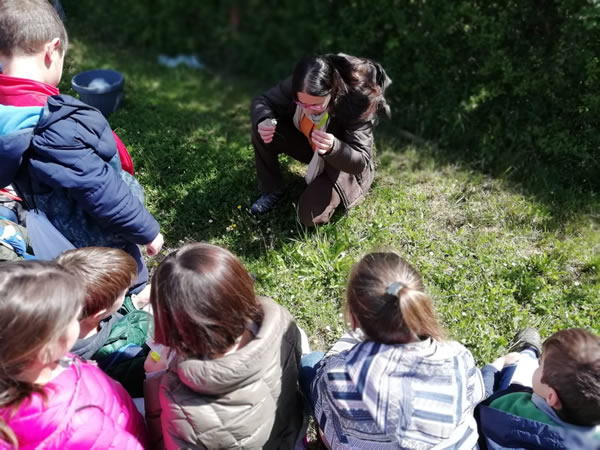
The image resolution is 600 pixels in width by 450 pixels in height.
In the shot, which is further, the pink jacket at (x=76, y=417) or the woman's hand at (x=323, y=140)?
the woman's hand at (x=323, y=140)

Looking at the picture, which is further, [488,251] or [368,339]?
[488,251]

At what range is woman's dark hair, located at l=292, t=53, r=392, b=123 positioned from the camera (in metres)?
3.02

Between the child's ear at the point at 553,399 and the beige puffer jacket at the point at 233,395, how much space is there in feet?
3.35

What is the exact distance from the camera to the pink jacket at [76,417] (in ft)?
5.81

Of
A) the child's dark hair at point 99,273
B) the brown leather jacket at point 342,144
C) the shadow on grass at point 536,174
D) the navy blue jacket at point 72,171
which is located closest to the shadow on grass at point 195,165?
the brown leather jacket at point 342,144

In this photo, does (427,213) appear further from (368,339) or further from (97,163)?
(97,163)

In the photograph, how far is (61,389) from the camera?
1.84m

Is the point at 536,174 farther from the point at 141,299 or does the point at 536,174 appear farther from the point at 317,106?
the point at 141,299

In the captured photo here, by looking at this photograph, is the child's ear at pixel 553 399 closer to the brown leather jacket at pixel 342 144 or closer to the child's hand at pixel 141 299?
the brown leather jacket at pixel 342 144

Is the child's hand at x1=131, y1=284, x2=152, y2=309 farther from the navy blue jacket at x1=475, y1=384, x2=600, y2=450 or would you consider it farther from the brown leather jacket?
the navy blue jacket at x1=475, y1=384, x2=600, y2=450

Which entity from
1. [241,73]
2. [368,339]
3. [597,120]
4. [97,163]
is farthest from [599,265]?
[241,73]

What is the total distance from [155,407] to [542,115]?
160 inches

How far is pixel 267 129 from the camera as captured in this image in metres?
3.40

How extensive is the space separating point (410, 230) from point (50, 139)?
7.72ft
